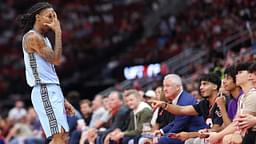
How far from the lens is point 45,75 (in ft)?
20.4

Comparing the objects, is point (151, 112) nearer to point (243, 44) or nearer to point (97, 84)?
point (243, 44)

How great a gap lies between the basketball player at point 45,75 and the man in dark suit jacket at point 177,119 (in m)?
1.34

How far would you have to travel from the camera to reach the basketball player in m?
6.13

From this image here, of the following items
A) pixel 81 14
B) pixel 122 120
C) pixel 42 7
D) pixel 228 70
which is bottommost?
pixel 122 120

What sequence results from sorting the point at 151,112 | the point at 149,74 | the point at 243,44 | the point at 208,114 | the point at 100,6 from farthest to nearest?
the point at 100,6 < the point at 149,74 < the point at 243,44 < the point at 151,112 < the point at 208,114

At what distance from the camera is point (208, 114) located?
272 inches

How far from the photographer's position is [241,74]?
19.7ft

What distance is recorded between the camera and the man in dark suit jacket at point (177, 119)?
708cm

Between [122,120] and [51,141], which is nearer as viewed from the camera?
[51,141]

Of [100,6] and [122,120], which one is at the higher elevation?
[100,6]

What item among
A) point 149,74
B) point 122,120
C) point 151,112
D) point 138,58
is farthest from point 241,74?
point 138,58

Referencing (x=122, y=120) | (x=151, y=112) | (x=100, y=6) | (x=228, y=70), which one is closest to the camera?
(x=228, y=70)

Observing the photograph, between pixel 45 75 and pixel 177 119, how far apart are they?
5.67ft

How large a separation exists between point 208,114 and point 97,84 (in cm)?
1397
